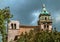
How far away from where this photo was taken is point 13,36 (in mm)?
122875

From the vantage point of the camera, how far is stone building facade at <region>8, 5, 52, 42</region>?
12443 centimetres

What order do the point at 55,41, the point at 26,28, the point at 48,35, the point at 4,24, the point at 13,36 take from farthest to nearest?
1. the point at 26,28
2. the point at 13,36
3. the point at 48,35
4. the point at 55,41
5. the point at 4,24

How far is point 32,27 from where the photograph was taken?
131250 millimetres

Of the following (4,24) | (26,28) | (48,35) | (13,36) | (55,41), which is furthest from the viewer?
(26,28)

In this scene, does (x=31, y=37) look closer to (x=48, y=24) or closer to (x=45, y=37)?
(x=45, y=37)

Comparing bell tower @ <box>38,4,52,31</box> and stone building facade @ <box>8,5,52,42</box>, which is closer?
stone building facade @ <box>8,5,52,42</box>

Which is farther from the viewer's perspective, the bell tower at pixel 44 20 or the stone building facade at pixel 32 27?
the bell tower at pixel 44 20

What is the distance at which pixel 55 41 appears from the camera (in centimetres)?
5659

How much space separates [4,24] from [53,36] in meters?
20.8

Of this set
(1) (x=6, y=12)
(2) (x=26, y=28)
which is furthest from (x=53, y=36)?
(2) (x=26, y=28)

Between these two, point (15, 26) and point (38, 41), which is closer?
point (38, 41)

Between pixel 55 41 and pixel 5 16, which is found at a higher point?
pixel 5 16

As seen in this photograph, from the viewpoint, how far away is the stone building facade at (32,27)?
408ft

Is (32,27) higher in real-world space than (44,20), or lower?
lower
